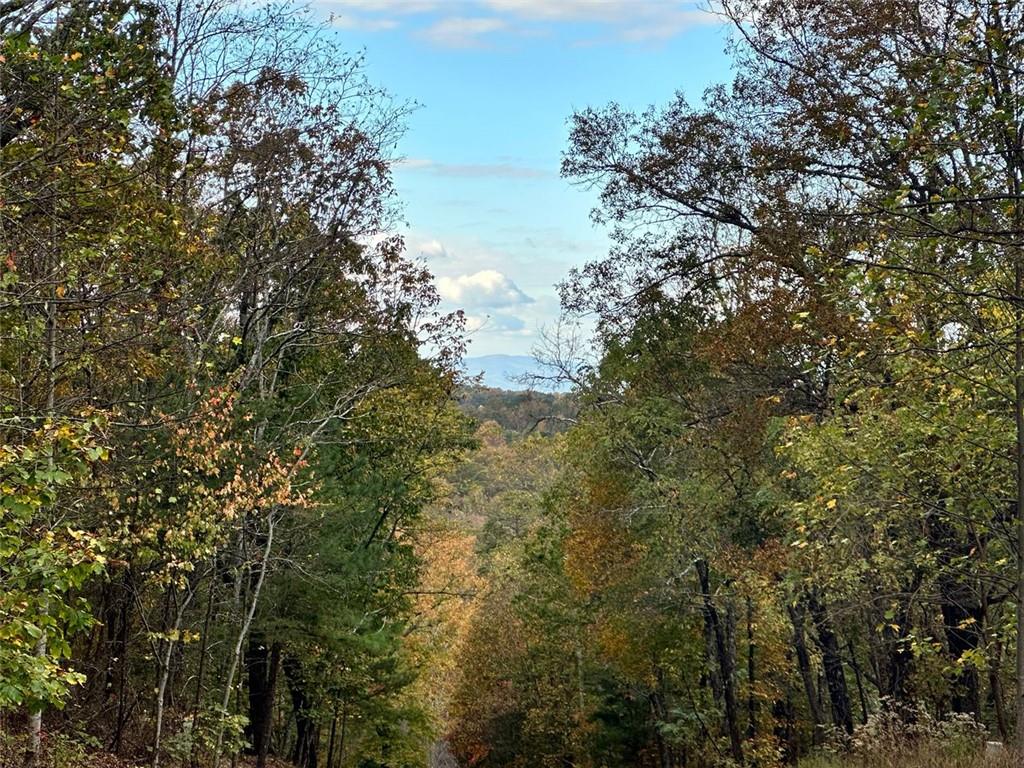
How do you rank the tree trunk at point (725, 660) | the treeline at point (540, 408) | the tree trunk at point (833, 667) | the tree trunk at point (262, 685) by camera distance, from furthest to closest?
the treeline at point (540, 408) → the tree trunk at point (725, 660) → the tree trunk at point (262, 685) → the tree trunk at point (833, 667)

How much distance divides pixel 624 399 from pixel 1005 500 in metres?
9.73

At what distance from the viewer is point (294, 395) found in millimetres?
15891

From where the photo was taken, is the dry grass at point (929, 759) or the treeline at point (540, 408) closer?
the dry grass at point (929, 759)

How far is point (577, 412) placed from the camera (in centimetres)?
1911

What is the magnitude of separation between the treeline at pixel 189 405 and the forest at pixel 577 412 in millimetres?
79

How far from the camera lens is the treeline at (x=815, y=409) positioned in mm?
6387

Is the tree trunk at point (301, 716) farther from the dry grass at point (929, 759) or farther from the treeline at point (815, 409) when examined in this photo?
the dry grass at point (929, 759)

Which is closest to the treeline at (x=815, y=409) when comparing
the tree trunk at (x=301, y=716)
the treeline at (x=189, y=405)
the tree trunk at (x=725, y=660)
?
the tree trunk at (x=725, y=660)

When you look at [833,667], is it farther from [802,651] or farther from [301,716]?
[301,716]

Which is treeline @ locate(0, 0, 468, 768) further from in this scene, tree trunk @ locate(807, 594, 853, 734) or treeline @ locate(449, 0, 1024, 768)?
tree trunk @ locate(807, 594, 853, 734)

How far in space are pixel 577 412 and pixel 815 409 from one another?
21.1 ft

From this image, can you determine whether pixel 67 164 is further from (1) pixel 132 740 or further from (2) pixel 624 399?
(2) pixel 624 399

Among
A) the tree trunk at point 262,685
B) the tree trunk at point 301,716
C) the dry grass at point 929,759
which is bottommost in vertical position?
the tree trunk at point 301,716

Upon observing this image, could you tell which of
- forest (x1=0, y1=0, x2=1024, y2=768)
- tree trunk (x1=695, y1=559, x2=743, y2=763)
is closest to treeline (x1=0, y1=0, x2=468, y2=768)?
forest (x1=0, y1=0, x2=1024, y2=768)
